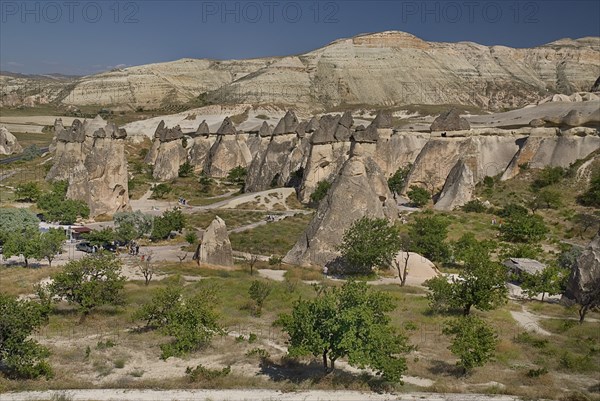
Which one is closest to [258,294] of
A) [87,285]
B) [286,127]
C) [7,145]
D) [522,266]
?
[87,285]

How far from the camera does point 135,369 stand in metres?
14.1

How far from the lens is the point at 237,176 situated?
53375 millimetres

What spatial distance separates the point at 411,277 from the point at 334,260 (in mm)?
3362

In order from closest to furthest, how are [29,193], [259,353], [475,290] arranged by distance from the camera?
1. [259,353]
2. [475,290]
3. [29,193]

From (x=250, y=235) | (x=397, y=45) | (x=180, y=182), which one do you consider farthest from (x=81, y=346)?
(x=397, y=45)

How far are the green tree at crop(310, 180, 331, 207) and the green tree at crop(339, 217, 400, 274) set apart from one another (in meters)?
15.2

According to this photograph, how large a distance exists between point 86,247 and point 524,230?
890 inches

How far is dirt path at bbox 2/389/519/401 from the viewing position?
481 inches

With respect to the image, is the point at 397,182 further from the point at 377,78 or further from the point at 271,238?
the point at 377,78

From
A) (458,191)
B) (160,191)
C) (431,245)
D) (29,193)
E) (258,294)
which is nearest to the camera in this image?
(258,294)

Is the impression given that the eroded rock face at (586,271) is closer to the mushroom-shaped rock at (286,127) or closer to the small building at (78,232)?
the small building at (78,232)

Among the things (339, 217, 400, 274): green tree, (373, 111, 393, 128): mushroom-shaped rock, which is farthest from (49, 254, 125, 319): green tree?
(373, 111, 393, 128): mushroom-shaped rock

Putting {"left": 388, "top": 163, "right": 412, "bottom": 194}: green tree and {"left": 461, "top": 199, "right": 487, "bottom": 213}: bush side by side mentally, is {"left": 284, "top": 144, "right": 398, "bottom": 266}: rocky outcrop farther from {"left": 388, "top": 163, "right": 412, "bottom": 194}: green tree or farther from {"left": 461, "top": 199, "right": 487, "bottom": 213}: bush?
{"left": 388, "top": 163, "right": 412, "bottom": 194}: green tree

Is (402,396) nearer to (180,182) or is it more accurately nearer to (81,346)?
(81,346)
